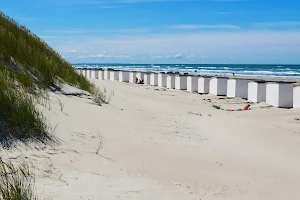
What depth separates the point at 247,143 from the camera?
8.44 metres

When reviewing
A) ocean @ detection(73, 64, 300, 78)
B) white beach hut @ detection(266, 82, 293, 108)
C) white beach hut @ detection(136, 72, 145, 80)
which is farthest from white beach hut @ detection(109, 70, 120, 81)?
ocean @ detection(73, 64, 300, 78)

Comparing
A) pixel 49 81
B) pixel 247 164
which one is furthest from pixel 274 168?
pixel 49 81

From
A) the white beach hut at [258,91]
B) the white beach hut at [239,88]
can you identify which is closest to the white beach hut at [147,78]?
the white beach hut at [239,88]

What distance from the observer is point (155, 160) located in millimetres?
5957

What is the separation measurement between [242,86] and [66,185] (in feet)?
52.6

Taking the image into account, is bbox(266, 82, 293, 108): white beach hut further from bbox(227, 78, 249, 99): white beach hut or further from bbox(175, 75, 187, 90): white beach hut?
bbox(175, 75, 187, 90): white beach hut

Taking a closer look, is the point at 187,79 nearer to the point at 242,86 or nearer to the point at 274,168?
the point at 242,86

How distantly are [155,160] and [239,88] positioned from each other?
46.7 feet

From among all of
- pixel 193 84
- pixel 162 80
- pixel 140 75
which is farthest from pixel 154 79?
pixel 193 84

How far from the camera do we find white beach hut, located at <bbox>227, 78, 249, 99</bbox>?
19312 mm

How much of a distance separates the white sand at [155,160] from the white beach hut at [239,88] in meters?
9.49

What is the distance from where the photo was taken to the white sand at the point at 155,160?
457cm

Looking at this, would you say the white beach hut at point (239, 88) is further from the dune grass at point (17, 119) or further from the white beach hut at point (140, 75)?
the dune grass at point (17, 119)

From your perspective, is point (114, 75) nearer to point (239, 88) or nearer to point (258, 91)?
point (239, 88)
